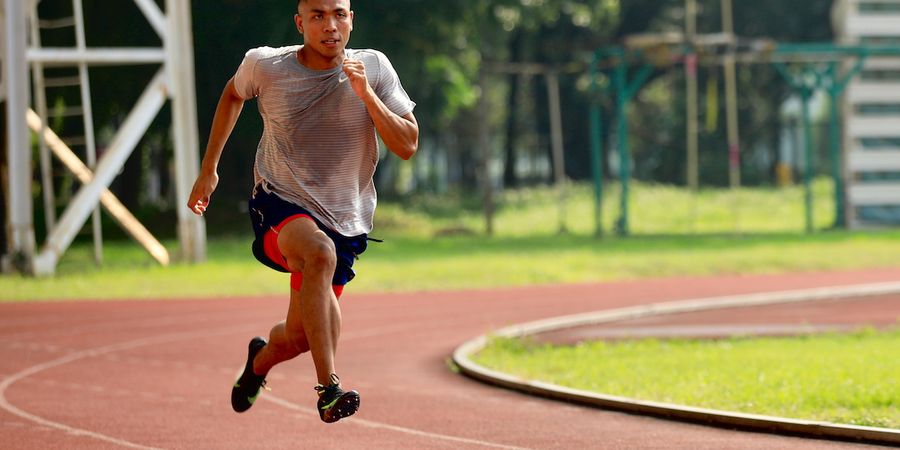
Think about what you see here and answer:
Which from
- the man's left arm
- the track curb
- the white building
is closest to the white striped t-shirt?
the man's left arm

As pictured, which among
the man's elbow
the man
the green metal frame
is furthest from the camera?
the green metal frame

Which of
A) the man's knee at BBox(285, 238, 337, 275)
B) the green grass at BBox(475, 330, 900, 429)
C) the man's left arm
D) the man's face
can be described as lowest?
the green grass at BBox(475, 330, 900, 429)

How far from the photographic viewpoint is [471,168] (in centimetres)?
6844

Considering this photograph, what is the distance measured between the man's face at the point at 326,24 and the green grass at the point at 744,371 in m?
4.11

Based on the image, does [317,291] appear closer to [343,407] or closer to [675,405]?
[343,407]

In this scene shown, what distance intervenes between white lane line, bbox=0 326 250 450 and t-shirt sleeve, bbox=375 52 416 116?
2.90 m

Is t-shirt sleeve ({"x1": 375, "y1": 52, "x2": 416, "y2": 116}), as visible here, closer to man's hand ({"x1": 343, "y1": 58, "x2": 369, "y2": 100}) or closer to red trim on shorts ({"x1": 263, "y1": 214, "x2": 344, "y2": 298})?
man's hand ({"x1": 343, "y1": 58, "x2": 369, "y2": 100})

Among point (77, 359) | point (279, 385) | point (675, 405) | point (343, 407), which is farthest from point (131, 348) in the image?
point (343, 407)

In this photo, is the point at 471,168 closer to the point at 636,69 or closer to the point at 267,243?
the point at 636,69

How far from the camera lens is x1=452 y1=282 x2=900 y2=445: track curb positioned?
8820 millimetres

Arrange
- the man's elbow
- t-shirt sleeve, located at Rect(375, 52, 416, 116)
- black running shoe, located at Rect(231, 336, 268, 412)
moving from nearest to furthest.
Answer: the man's elbow, t-shirt sleeve, located at Rect(375, 52, 416, 116), black running shoe, located at Rect(231, 336, 268, 412)

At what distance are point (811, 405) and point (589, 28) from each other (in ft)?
147

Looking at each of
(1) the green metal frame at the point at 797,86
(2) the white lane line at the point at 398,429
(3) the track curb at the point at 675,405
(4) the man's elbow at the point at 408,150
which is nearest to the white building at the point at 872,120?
(1) the green metal frame at the point at 797,86

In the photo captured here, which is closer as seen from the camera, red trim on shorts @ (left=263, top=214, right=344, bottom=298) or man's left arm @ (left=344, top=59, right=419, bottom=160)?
man's left arm @ (left=344, top=59, right=419, bottom=160)
